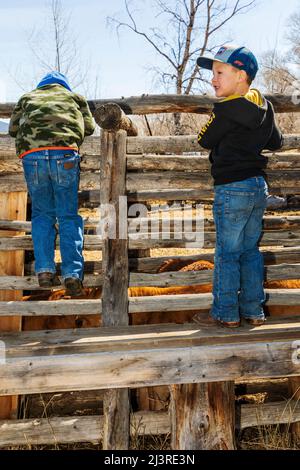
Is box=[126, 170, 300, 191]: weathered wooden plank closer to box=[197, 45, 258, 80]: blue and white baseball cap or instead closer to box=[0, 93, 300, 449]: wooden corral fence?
box=[0, 93, 300, 449]: wooden corral fence

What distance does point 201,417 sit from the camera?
3.01 m

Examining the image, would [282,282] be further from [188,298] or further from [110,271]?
[110,271]

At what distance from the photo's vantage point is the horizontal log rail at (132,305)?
11.7ft

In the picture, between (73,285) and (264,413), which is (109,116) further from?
(264,413)

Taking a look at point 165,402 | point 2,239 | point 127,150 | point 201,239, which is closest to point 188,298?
point 201,239

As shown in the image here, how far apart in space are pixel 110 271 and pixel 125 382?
0.97 metres

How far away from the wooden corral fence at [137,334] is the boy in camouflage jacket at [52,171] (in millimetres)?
272

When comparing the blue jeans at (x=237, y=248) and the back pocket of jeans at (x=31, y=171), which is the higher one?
the back pocket of jeans at (x=31, y=171)

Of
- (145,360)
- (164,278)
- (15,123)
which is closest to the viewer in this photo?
(145,360)

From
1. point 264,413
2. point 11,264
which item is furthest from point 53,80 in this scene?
point 264,413

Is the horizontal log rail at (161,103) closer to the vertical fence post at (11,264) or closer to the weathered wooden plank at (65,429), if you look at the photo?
the vertical fence post at (11,264)

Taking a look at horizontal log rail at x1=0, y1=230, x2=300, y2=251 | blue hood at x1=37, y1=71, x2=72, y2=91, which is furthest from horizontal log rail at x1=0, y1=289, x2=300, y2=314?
blue hood at x1=37, y1=71, x2=72, y2=91

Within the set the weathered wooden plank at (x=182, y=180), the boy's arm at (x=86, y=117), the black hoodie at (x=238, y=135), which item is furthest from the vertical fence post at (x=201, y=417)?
the boy's arm at (x=86, y=117)

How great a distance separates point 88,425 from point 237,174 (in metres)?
2.34
